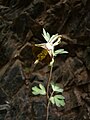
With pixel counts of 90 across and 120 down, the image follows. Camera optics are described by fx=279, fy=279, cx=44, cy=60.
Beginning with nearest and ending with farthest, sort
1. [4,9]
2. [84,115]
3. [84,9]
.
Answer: [84,115] → [84,9] → [4,9]

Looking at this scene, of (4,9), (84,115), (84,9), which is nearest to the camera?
(84,115)


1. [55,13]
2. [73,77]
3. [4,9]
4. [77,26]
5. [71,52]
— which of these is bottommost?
[73,77]

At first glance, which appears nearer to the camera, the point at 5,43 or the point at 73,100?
the point at 73,100

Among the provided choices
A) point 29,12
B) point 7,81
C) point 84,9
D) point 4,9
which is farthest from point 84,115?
point 4,9

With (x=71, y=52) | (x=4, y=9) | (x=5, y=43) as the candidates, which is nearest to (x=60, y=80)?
(x=71, y=52)

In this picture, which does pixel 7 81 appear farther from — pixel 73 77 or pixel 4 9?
pixel 4 9

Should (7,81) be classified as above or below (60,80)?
above
